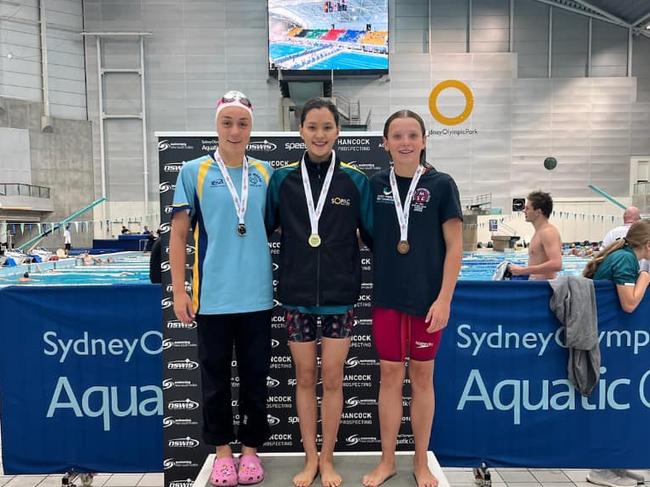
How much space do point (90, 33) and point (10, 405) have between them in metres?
24.8

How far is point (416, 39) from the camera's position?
23.3m

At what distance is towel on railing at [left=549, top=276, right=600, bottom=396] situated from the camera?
276 cm

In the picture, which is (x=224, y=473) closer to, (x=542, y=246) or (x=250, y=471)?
(x=250, y=471)

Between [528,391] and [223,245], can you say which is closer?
[223,245]

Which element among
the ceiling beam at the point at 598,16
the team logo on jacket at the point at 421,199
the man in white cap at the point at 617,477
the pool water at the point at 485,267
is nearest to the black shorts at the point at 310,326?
the team logo on jacket at the point at 421,199

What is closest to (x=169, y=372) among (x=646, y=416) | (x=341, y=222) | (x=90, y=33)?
(x=341, y=222)

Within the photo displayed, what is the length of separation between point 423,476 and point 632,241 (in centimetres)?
192

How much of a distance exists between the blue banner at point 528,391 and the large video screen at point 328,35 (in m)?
21.8

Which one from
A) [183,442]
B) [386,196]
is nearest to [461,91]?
[386,196]

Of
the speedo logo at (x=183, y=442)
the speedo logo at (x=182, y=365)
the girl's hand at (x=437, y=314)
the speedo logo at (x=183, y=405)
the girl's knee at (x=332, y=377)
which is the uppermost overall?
the girl's hand at (x=437, y=314)

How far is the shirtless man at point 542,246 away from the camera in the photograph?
13.0 ft

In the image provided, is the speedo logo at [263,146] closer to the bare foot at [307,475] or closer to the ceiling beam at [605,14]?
the bare foot at [307,475]

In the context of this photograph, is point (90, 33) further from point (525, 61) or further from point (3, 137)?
point (525, 61)

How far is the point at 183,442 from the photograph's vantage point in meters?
2.79
